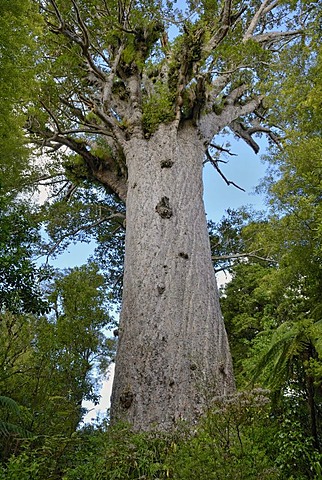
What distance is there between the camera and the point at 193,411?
354cm

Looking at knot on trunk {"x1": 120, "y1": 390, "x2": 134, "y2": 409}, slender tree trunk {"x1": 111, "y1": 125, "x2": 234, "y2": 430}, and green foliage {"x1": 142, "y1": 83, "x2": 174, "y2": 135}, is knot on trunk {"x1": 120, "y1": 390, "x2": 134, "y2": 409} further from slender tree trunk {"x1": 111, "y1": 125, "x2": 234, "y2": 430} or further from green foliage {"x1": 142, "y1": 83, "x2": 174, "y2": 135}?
green foliage {"x1": 142, "y1": 83, "x2": 174, "y2": 135}

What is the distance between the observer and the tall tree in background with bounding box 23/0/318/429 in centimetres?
391

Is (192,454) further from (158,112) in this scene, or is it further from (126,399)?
(158,112)

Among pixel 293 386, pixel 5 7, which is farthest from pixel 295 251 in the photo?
pixel 5 7

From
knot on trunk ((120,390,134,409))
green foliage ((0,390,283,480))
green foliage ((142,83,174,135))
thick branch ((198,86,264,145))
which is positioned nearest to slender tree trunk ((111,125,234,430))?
knot on trunk ((120,390,134,409))

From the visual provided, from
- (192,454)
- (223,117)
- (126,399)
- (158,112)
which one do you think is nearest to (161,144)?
(158,112)

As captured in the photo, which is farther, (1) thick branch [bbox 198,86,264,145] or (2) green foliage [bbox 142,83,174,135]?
(1) thick branch [bbox 198,86,264,145]

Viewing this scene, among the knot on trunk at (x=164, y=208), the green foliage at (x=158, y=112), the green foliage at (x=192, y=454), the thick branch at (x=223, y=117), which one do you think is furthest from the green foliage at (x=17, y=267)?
the thick branch at (x=223, y=117)

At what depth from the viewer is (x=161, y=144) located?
611 cm

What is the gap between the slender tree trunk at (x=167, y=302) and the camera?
12.1 ft

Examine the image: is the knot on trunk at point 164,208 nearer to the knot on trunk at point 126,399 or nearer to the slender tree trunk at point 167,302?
the slender tree trunk at point 167,302

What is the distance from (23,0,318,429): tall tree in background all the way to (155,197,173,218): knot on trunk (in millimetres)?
15

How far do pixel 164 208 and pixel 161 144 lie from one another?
4.28ft

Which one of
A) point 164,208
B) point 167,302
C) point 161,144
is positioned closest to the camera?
point 167,302
